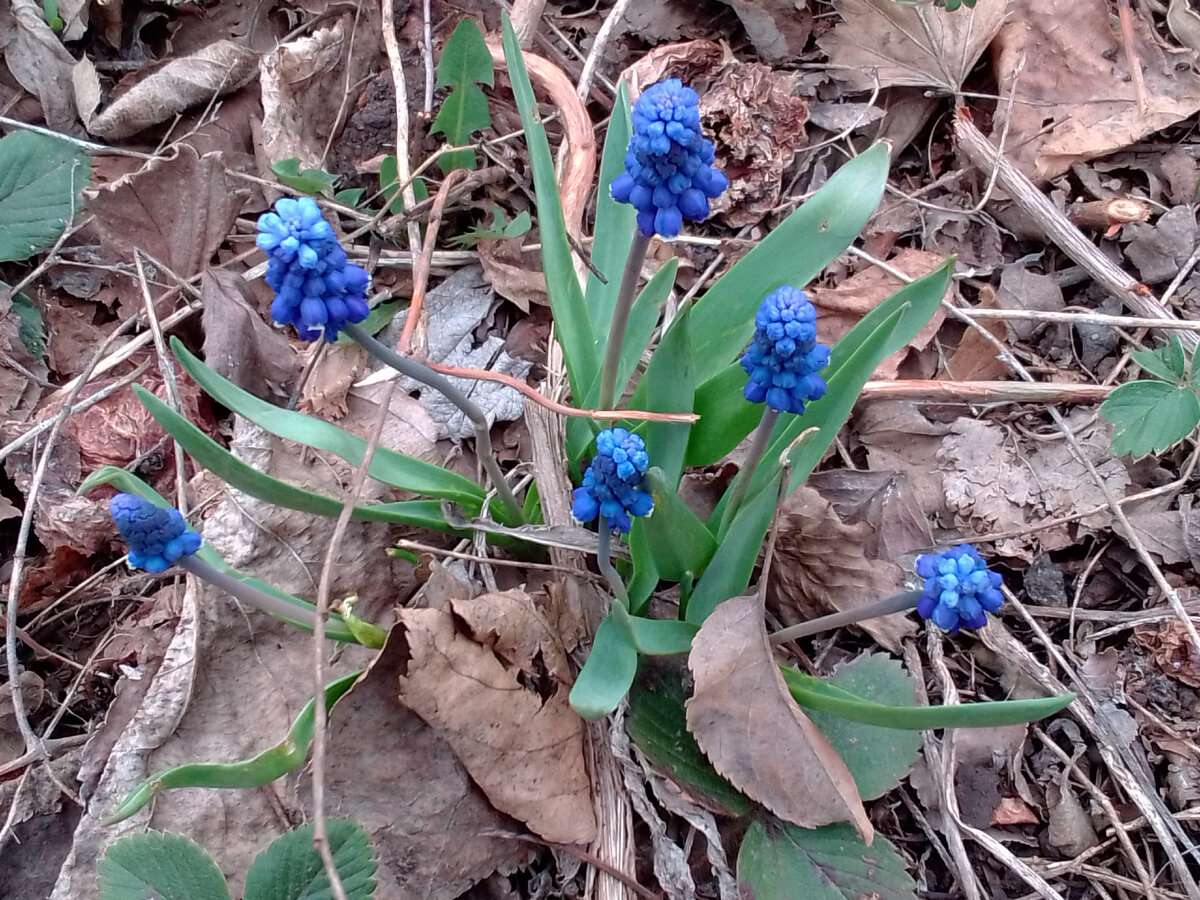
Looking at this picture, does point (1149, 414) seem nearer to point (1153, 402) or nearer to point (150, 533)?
point (1153, 402)

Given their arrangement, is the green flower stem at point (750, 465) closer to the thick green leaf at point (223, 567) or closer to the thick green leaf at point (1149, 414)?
the thick green leaf at point (223, 567)

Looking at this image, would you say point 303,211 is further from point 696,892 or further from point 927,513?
point 927,513

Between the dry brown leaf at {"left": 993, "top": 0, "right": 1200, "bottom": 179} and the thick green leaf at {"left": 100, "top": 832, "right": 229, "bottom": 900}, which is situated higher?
the dry brown leaf at {"left": 993, "top": 0, "right": 1200, "bottom": 179}

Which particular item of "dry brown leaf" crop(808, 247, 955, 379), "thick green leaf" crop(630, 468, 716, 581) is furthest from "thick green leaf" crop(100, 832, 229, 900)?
"dry brown leaf" crop(808, 247, 955, 379)

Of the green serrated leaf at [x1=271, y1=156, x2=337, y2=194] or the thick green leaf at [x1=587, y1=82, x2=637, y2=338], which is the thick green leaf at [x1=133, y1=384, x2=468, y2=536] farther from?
the green serrated leaf at [x1=271, y1=156, x2=337, y2=194]

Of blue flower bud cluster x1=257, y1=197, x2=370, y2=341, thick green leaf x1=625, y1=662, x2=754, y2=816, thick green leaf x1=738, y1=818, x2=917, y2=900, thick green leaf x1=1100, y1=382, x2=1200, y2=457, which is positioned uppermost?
blue flower bud cluster x1=257, y1=197, x2=370, y2=341

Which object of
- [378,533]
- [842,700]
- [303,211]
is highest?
[303,211]

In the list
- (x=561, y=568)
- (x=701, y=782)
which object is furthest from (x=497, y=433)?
(x=701, y=782)
